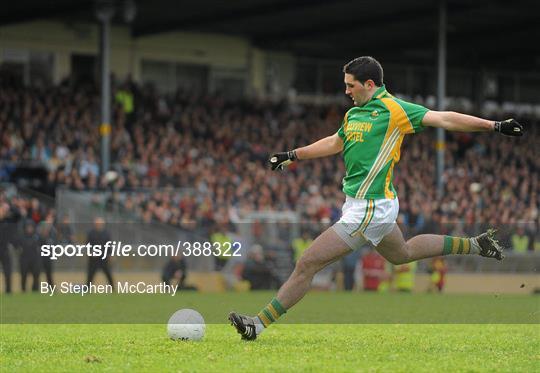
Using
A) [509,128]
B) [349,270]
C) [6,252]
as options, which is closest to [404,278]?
[349,270]

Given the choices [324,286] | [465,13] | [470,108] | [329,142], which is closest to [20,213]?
[324,286]

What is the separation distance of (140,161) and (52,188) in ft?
13.5

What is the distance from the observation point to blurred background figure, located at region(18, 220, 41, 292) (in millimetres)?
17984

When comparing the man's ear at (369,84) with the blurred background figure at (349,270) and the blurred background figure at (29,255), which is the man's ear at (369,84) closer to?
the blurred background figure at (29,255)

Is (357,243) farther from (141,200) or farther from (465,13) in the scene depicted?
(465,13)

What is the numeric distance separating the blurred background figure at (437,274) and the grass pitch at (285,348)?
9.60m

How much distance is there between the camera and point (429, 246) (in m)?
9.89

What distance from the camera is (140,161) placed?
3117cm

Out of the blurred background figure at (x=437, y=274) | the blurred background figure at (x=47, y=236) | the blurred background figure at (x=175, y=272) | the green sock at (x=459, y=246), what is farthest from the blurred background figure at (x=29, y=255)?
the green sock at (x=459, y=246)

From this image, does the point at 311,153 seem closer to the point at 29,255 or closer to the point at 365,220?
the point at 365,220

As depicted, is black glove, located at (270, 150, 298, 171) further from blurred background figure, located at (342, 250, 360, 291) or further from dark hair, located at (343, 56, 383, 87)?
blurred background figure, located at (342, 250, 360, 291)

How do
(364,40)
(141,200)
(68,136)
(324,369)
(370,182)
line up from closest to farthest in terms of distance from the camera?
(324,369), (370,182), (141,200), (68,136), (364,40)

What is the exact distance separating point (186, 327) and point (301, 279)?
1243 mm

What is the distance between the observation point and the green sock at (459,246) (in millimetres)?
9938
